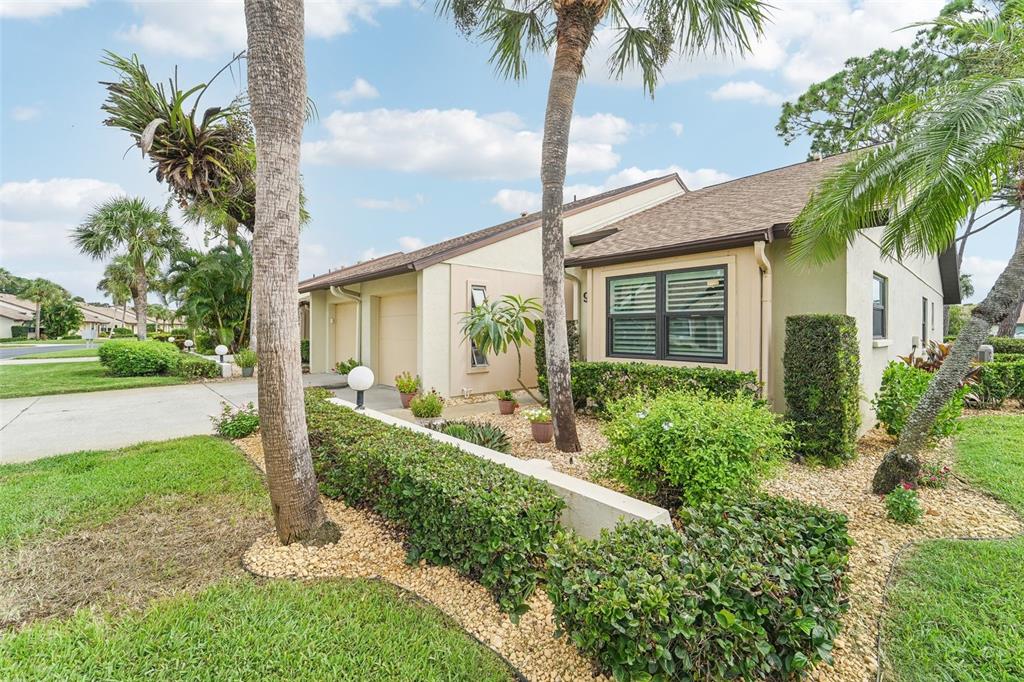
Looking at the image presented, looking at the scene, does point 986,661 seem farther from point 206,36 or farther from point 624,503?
point 206,36

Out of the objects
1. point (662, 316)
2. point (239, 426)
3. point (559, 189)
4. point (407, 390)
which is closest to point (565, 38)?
point (559, 189)

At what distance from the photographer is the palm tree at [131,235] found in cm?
2166

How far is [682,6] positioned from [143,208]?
2734 centimetres

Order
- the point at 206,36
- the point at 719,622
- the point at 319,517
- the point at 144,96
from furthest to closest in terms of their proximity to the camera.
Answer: the point at 144,96 < the point at 206,36 < the point at 319,517 < the point at 719,622

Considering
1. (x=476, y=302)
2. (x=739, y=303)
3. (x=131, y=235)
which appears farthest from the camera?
(x=131, y=235)

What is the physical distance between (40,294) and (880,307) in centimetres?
6720

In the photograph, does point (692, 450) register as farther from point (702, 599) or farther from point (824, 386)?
point (824, 386)

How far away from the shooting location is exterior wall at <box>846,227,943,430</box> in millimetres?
6500

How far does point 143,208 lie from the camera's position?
73.3ft

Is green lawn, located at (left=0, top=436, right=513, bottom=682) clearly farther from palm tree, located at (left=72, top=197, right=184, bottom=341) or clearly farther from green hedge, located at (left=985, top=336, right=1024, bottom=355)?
palm tree, located at (left=72, top=197, right=184, bottom=341)

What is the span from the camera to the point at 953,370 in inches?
166

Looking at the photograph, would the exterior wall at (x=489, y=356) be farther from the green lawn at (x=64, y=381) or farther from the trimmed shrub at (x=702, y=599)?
the green lawn at (x=64, y=381)

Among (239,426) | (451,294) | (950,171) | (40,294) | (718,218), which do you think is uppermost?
(40,294)

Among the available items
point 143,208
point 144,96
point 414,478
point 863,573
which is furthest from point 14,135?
point 143,208
